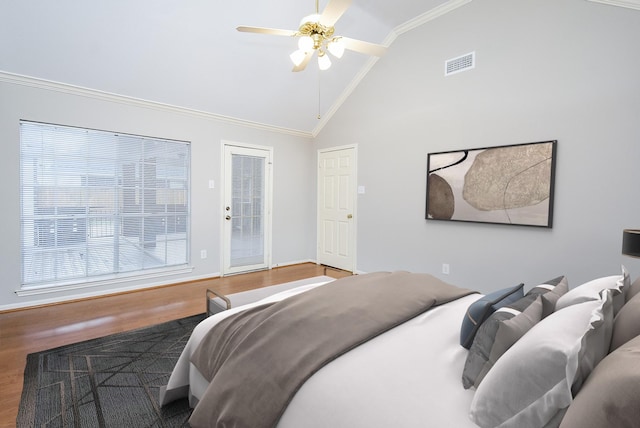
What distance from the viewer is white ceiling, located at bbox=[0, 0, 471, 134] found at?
9.69 ft

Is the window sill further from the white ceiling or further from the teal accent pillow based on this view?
the teal accent pillow

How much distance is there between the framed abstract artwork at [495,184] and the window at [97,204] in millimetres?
3350

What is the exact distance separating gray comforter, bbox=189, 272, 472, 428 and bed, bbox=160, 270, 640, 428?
21 millimetres

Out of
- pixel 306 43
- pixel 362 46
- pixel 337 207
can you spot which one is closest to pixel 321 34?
pixel 306 43

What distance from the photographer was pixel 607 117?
8.96 ft

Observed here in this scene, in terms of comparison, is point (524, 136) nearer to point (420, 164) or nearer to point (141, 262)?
point (420, 164)

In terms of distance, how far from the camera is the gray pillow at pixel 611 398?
61 centimetres

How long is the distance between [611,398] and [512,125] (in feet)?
10.6

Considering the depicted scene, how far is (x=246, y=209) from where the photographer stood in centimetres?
509

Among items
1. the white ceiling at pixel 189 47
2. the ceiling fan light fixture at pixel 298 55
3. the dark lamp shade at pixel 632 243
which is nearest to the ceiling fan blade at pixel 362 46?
the ceiling fan light fixture at pixel 298 55

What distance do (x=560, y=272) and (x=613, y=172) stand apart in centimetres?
97

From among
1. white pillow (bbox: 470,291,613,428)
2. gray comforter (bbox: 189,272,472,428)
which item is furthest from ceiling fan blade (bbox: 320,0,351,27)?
white pillow (bbox: 470,291,613,428)

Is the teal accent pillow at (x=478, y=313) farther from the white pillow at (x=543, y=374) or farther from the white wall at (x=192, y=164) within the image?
the white wall at (x=192, y=164)

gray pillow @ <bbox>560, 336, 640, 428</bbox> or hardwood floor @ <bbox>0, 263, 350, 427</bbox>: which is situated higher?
gray pillow @ <bbox>560, 336, 640, 428</bbox>
